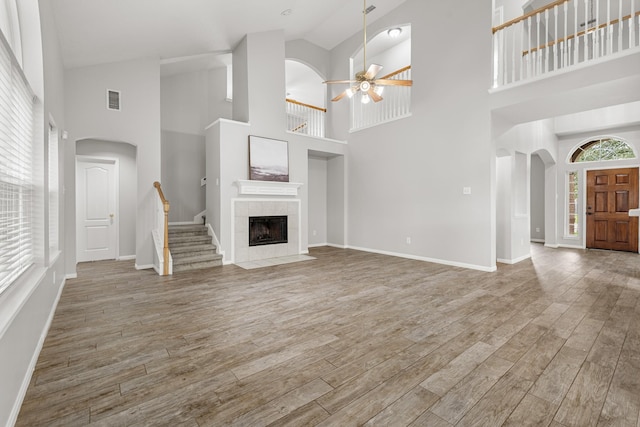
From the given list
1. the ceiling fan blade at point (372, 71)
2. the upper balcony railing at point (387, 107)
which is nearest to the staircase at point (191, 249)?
the ceiling fan blade at point (372, 71)

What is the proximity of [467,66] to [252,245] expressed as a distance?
5151mm

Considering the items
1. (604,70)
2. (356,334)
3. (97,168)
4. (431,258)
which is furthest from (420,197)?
(97,168)

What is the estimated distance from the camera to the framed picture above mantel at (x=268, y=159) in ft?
19.6

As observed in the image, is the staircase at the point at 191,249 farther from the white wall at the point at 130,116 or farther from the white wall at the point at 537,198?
the white wall at the point at 537,198

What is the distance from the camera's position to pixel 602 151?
7578 mm

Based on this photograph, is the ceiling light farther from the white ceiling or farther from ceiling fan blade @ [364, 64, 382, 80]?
ceiling fan blade @ [364, 64, 382, 80]

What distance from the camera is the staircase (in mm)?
5188

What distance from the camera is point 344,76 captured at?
25.2ft

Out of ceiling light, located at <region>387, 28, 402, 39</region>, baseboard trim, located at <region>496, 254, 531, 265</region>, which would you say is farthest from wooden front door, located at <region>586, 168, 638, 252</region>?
ceiling light, located at <region>387, 28, 402, 39</region>

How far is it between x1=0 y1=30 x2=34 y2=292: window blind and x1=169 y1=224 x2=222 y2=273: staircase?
2805 mm

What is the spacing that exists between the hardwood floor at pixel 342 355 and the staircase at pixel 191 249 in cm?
105

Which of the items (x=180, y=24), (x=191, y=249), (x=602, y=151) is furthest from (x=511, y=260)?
(x=180, y=24)

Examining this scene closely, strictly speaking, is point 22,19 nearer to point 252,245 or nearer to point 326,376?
point 326,376

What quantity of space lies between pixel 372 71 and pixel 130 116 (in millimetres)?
4140
